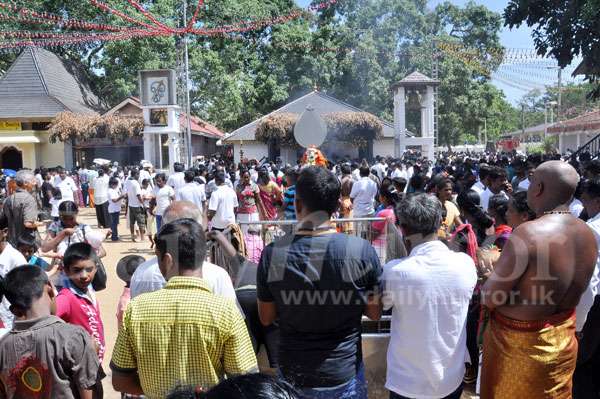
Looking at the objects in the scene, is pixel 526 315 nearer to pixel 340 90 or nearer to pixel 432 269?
pixel 432 269

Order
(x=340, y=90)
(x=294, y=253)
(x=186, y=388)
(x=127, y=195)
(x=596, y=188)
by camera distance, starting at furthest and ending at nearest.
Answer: (x=340, y=90), (x=127, y=195), (x=596, y=188), (x=294, y=253), (x=186, y=388)

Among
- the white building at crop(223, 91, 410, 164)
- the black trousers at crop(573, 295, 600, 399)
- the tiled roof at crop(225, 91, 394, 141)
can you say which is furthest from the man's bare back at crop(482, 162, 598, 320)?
the white building at crop(223, 91, 410, 164)

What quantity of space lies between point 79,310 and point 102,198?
1029 centimetres

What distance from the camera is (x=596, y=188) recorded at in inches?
181

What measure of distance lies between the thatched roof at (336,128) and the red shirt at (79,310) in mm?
22122

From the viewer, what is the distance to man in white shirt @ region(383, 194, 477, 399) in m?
2.77

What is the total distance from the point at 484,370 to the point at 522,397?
0.86ft

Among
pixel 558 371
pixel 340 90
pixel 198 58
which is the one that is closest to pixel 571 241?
pixel 558 371

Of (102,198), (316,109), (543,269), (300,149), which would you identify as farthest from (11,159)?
(543,269)

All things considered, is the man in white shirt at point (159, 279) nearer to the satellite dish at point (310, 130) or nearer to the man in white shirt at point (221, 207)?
the man in white shirt at point (221, 207)

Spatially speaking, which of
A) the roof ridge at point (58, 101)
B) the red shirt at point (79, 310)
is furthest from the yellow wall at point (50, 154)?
the red shirt at point (79, 310)

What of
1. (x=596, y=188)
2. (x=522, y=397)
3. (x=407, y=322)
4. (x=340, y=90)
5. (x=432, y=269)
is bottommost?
(x=522, y=397)

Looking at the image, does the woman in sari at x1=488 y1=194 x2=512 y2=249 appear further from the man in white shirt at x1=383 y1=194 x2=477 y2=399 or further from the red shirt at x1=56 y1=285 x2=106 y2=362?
the red shirt at x1=56 y1=285 x2=106 y2=362

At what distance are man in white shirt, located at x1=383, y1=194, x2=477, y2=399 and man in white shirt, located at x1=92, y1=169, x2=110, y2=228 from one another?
11.3 metres
